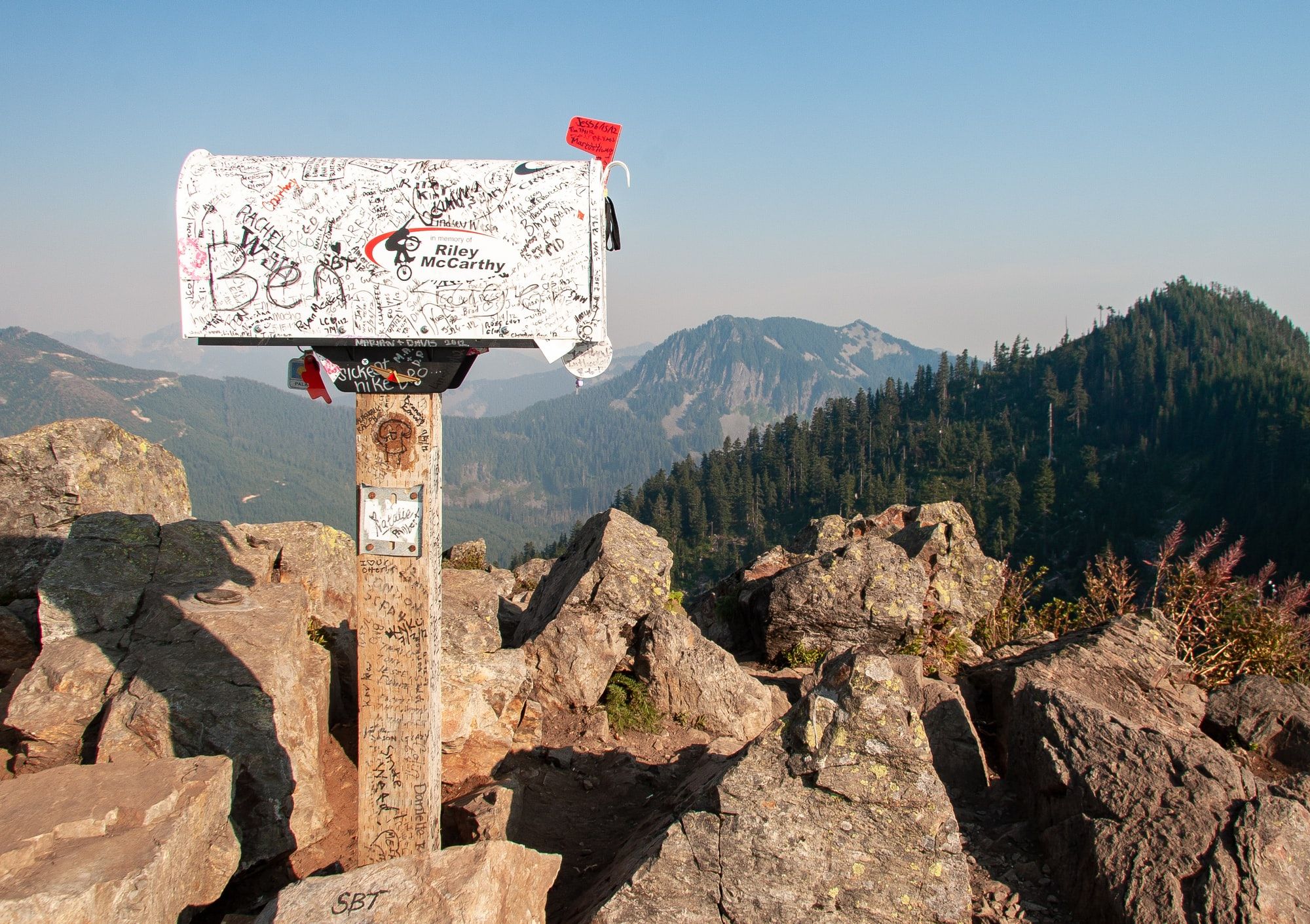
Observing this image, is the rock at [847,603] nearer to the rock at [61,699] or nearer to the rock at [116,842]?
the rock at [116,842]

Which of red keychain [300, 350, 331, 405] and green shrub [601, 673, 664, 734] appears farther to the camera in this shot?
green shrub [601, 673, 664, 734]

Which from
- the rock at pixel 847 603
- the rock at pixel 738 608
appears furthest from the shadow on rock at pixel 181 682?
the rock at pixel 738 608

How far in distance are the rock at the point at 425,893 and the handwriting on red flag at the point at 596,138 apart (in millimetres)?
4901

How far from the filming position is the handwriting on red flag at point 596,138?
5.77m

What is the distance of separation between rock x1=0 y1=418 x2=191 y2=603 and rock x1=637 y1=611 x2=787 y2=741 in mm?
7671

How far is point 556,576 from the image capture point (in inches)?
507

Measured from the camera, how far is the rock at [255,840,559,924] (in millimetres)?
4973

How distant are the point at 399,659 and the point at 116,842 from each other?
210cm

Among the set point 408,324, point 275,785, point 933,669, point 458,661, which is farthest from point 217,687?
point 933,669

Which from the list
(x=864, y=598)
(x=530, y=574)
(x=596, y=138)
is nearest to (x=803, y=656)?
(x=864, y=598)

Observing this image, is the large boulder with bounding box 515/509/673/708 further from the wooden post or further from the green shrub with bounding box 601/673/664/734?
the wooden post

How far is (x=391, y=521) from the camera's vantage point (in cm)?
592

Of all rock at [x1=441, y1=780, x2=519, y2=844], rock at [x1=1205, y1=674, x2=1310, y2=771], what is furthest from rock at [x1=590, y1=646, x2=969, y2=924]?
rock at [x1=1205, y1=674, x2=1310, y2=771]

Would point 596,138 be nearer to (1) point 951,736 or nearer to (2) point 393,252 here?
(2) point 393,252
